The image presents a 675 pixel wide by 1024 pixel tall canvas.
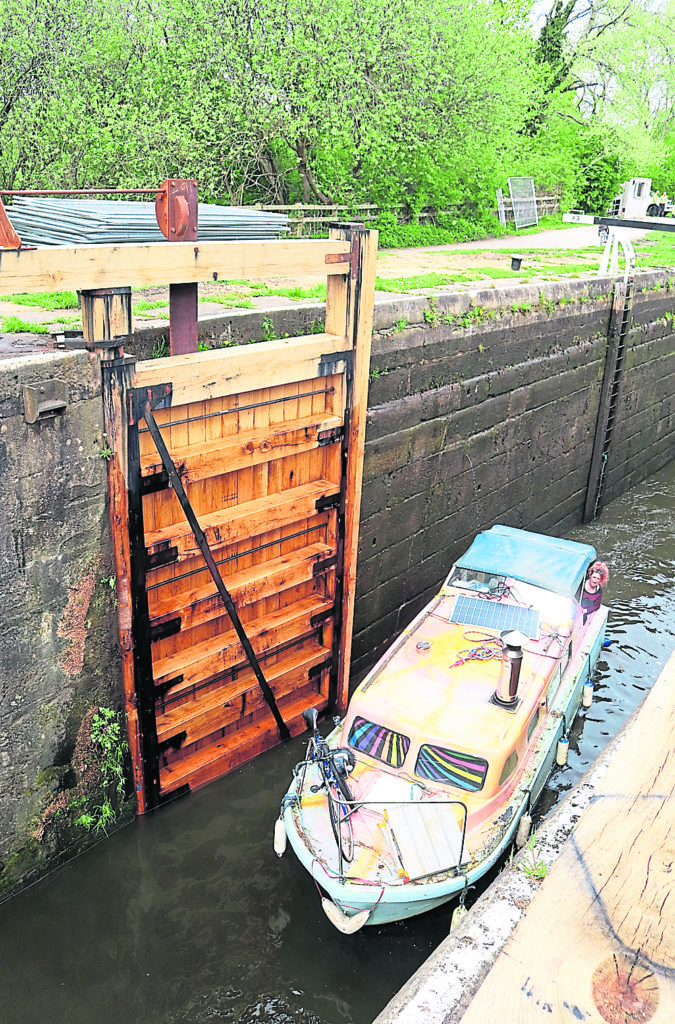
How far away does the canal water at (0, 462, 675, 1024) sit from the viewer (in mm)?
5461

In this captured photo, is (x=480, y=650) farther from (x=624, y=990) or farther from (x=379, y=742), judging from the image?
(x=624, y=990)

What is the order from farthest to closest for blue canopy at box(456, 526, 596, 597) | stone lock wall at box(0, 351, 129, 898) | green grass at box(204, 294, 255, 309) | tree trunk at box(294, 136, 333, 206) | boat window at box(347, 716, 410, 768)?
tree trunk at box(294, 136, 333, 206) → blue canopy at box(456, 526, 596, 597) → green grass at box(204, 294, 255, 309) → boat window at box(347, 716, 410, 768) → stone lock wall at box(0, 351, 129, 898)

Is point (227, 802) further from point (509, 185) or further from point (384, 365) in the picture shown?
point (509, 185)

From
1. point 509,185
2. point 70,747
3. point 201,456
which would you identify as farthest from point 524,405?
point 509,185

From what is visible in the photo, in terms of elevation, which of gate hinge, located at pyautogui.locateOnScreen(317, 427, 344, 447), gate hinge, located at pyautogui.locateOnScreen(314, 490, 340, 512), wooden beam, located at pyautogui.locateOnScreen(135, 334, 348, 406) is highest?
wooden beam, located at pyautogui.locateOnScreen(135, 334, 348, 406)

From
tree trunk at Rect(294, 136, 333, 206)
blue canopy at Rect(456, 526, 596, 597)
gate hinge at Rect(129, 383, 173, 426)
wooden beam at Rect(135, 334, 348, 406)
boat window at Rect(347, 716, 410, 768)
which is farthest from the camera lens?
tree trunk at Rect(294, 136, 333, 206)

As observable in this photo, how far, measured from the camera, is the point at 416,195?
64.2 ft

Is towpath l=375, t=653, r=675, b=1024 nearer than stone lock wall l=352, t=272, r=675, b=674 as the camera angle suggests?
Yes

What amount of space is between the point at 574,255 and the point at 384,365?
10.7 metres

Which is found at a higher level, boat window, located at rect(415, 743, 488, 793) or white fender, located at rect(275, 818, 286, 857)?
boat window, located at rect(415, 743, 488, 793)

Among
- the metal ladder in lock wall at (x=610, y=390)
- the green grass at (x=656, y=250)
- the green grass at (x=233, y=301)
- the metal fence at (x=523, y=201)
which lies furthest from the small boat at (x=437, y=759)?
the metal fence at (x=523, y=201)

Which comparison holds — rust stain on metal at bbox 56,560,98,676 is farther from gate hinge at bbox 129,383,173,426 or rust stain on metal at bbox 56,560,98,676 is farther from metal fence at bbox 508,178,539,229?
metal fence at bbox 508,178,539,229

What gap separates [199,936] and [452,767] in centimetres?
215

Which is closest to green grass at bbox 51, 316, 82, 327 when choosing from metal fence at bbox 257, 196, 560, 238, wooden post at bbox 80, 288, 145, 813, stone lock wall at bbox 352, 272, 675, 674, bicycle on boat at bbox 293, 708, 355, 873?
wooden post at bbox 80, 288, 145, 813
